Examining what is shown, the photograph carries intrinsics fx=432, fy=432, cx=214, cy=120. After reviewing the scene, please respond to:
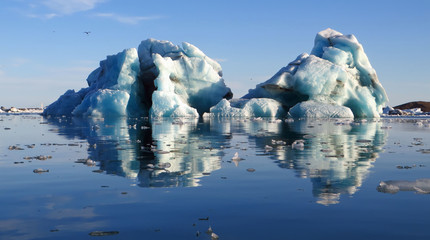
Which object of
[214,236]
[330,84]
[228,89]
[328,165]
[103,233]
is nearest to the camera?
[214,236]

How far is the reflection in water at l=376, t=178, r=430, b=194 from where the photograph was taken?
15.6 feet

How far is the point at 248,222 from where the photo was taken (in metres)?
3.54

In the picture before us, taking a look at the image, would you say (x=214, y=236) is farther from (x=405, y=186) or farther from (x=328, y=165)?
(x=328, y=165)

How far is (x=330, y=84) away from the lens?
30.5 m

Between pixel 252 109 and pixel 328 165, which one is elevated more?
pixel 252 109

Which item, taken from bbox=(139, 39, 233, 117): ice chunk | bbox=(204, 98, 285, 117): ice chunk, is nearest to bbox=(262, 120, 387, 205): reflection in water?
bbox=(204, 98, 285, 117): ice chunk

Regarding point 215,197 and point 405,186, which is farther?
point 405,186

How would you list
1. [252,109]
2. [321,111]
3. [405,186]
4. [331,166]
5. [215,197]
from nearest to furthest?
[215,197] → [405,186] → [331,166] → [321,111] → [252,109]

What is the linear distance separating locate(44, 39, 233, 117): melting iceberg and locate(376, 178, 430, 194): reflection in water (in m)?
25.7

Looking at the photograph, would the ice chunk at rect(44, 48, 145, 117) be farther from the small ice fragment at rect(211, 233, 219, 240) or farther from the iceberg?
the small ice fragment at rect(211, 233, 219, 240)

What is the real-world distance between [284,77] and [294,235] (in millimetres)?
28513

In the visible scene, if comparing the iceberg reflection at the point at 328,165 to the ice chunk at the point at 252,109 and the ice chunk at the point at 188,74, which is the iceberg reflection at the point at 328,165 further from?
the ice chunk at the point at 188,74

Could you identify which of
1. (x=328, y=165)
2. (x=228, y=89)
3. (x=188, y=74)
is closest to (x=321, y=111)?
(x=228, y=89)

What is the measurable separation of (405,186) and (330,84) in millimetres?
26434
